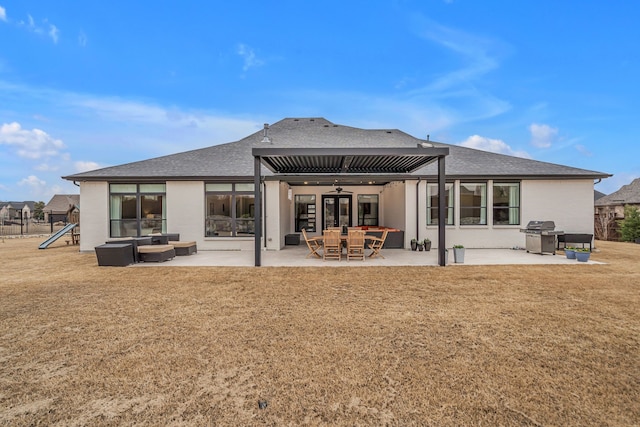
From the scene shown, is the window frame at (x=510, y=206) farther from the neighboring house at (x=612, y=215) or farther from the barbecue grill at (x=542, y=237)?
the neighboring house at (x=612, y=215)

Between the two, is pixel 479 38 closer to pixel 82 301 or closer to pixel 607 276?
pixel 607 276

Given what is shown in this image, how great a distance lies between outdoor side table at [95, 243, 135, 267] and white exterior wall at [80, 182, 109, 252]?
3.52 meters

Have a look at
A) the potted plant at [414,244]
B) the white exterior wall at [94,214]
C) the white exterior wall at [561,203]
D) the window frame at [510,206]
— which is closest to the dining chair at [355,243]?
the potted plant at [414,244]

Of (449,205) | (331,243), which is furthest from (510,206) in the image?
(331,243)

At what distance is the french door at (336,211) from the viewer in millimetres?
14398

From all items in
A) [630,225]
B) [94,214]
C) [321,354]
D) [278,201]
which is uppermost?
[278,201]

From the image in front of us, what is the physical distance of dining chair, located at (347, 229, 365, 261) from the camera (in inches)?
335

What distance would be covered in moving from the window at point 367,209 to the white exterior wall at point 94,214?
33.9 feet

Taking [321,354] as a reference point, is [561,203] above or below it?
above

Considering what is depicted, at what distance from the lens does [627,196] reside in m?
18.9

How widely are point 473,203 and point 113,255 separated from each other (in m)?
12.0

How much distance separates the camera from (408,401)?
226 centimetres

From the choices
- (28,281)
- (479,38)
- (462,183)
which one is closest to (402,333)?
(28,281)

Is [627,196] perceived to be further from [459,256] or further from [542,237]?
[459,256]
